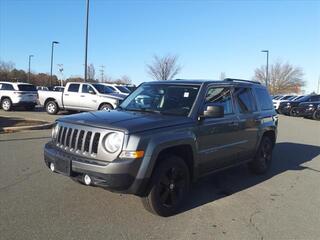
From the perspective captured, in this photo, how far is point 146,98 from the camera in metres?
6.37

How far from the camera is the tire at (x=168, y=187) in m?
5.10

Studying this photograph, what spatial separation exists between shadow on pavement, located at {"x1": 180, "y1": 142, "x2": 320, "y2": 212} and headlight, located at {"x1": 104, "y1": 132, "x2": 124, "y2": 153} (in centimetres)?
149

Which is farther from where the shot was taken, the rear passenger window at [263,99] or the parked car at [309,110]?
the parked car at [309,110]

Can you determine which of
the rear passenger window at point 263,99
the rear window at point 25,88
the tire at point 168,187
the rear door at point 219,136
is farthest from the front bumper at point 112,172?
the rear window at point 25,88

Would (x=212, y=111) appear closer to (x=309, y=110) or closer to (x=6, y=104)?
(x=6, y=104)

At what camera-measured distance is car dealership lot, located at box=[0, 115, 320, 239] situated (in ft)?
15.4

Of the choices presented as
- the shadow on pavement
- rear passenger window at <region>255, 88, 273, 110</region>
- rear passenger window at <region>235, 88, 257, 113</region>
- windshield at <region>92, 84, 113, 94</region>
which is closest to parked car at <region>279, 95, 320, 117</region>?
windshield at <region>92, 84, 113, 94</region>

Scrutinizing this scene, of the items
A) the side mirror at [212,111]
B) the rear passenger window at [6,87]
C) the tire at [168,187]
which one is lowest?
the tire at [168,187]

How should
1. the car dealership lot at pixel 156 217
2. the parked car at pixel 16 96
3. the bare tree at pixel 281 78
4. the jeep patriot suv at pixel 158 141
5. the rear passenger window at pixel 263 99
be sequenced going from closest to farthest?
the car dealership lot at pixel 156 217 → the jeep patriot suv at pixel 158 141 → the rear passenger window at pixel 263 99 → the parked car at pixel 16 96 → the bare tree at pixel 281 78

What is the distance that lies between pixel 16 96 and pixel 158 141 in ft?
65.3

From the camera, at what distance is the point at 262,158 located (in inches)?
318

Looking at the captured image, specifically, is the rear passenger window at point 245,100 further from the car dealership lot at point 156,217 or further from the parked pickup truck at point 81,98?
the parked pickup truck at point 81,98

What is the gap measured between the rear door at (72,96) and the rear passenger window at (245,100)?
46.6ft

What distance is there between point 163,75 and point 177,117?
44.4 metres
